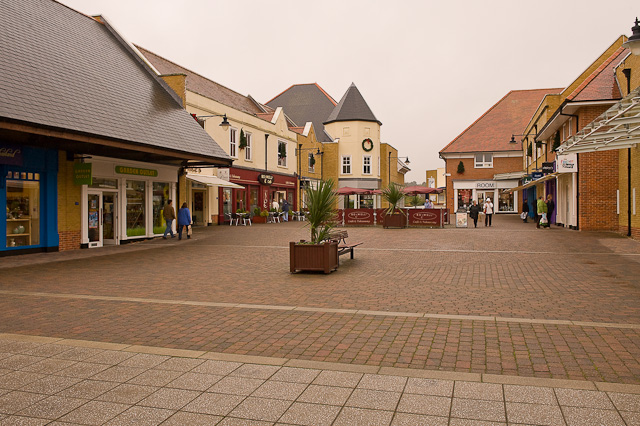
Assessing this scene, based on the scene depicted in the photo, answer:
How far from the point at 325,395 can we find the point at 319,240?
7.49m

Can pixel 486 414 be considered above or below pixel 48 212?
below

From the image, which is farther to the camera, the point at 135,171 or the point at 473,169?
the point at 473,169

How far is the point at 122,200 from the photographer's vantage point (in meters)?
18.9

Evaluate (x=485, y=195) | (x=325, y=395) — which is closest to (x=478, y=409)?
(x=325, y=395)

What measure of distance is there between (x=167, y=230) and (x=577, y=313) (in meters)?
17.2

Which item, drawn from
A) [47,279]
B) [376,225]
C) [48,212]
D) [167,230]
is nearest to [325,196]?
[47,279]

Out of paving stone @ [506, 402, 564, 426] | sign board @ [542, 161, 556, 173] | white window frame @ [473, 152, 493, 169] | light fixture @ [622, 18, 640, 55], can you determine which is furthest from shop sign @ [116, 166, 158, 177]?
white window frame @ [473, 152, 493, 169]

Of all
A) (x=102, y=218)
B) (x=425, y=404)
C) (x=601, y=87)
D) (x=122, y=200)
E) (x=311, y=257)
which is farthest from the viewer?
(x=601, y=87)

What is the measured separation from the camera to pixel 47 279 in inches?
411

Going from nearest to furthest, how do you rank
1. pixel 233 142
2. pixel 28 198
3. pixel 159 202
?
pixel 28 198, pixel 159 202, pixel 233 142

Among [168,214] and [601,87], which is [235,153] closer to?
[168,214]

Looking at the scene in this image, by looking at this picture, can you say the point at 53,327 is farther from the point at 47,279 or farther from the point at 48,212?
the point at 48,212

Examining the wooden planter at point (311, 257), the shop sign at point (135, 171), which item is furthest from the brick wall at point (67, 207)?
the wooden planter at point (311, 257)

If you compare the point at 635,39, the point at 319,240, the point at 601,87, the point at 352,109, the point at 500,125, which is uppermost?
the point at 352,109
